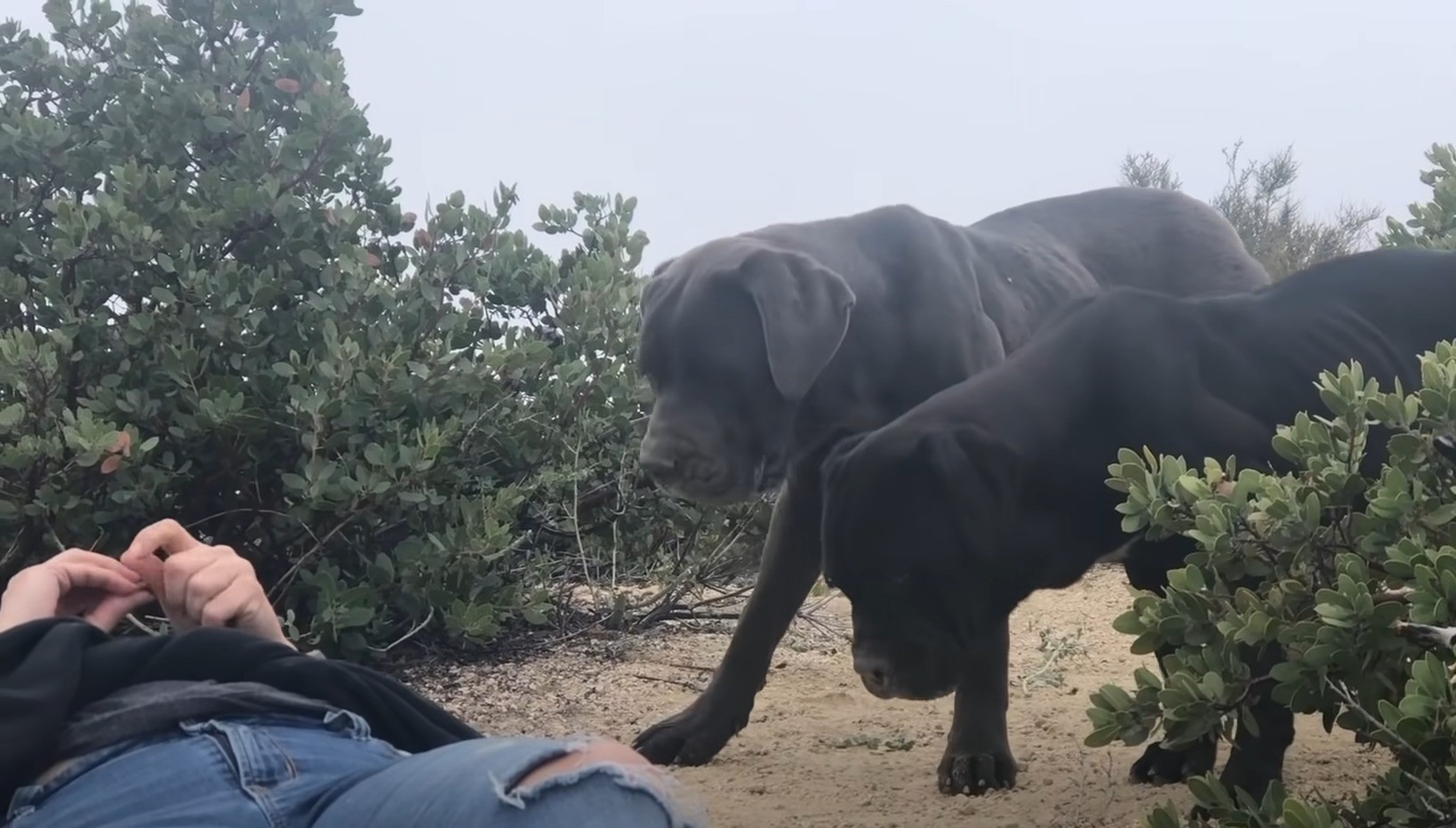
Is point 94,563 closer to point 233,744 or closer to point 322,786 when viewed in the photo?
point 233,744

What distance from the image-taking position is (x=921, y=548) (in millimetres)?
2924

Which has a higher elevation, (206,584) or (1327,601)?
(206,584)

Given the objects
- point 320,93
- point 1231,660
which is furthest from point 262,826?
point 320,93

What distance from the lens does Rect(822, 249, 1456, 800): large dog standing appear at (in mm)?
2943

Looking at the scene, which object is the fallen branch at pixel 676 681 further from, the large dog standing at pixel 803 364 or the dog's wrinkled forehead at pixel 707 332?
the dog's wrinkled forehead at pixel 707 332

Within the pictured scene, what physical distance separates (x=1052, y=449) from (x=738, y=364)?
3.12 ft

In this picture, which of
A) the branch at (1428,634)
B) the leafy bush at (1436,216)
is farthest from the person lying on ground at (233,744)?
the leafy bush at (1436,216)

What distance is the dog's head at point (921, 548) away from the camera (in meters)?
2.93

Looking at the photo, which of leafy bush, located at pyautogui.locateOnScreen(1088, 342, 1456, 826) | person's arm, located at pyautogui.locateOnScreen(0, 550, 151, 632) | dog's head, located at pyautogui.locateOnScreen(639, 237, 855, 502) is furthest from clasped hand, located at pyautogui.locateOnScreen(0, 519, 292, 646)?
dog's head, located at pyautogui.locateOnScreen(639, 237, 855, 502)

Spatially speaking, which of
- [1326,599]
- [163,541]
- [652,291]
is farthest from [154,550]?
[652,291]

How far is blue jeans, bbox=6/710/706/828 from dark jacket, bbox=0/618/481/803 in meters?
0.06

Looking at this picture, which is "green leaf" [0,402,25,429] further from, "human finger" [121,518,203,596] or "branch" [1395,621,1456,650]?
"branch" [1395,621,1456,650]

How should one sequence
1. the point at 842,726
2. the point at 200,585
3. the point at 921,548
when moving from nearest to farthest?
1. the point at 200,585
2. the point at 921,548
3. the point at 842,726

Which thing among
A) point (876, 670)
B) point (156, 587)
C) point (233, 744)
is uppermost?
point (156, 587)
